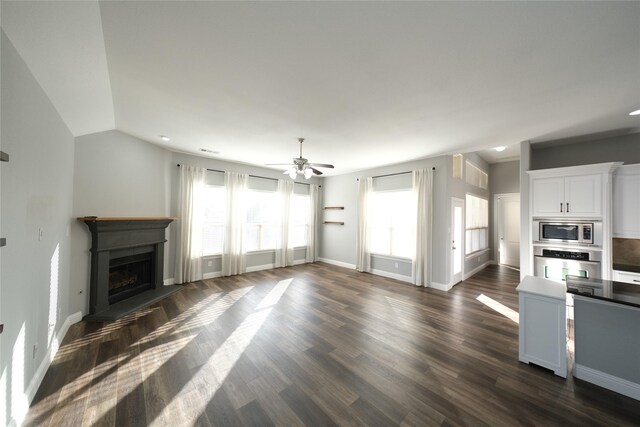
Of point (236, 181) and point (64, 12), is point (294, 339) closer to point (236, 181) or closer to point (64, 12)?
point (64, 12)

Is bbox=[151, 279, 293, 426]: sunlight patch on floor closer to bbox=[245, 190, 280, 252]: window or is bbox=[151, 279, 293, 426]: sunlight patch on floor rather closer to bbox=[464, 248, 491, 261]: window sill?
bbox=[245, 190, 280, 252]: window

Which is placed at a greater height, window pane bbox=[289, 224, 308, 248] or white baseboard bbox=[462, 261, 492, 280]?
window pane bbox=[289, 224, 308, 248]

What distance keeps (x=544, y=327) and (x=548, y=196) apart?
2.53 m

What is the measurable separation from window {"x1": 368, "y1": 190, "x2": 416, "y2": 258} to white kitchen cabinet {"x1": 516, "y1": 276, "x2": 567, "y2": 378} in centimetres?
282

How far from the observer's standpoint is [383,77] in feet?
6.84

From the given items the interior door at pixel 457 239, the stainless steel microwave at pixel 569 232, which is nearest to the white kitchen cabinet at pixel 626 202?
the stainless steel microwave at pixel 569 232

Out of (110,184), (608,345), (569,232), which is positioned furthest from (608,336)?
(110,184)

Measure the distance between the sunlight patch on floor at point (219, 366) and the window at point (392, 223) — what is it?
3.42 metres

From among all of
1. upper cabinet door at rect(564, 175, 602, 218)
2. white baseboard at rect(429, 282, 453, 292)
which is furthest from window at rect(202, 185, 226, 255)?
upper cabinet door at rect(564, 175, 602, 218)

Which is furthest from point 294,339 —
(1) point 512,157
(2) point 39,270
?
(1) point 512,157

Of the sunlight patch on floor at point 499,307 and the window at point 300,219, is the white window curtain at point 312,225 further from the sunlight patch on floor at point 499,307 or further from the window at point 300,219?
the sunlight patch on floor at point 499,307

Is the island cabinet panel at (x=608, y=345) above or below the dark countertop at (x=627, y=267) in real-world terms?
below

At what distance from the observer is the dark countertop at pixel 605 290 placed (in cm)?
188

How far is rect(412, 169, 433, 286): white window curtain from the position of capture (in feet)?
16.1
